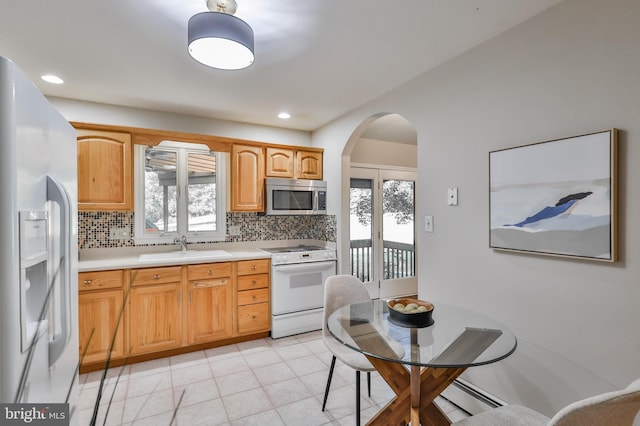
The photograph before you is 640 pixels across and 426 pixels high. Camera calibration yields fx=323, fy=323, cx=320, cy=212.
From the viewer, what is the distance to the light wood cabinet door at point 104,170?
114 inches

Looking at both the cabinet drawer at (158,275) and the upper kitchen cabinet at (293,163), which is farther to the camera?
the upper kitchen cabinet at (293,163)

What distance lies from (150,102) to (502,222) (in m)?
3.24

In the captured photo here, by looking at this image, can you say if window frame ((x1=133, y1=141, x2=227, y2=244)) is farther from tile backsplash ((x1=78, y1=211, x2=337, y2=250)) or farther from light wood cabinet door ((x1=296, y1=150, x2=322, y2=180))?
light wood cabinet door ((x1=296, y1=150, x2=322, y2=180))

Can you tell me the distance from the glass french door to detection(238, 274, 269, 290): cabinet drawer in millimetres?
1448

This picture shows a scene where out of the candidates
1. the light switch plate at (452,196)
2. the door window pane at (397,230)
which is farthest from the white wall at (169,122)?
the light switch plate at (452,196)

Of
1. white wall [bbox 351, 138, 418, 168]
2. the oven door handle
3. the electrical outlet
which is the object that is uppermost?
white wall [bbox 351, 138, 418, 168]

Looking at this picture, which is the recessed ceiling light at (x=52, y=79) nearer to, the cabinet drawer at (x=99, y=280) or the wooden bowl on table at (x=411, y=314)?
the cabinet drawer at (x=99, y=280)

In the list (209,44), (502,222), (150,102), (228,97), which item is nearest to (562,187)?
(502,222)

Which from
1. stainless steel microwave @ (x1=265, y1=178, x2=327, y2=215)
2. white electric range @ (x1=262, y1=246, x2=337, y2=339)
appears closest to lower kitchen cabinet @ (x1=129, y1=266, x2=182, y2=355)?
white electric range @ (x1=262, y1=246, x2=337, y2=339)

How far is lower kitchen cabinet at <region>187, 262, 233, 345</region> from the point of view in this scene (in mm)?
3078

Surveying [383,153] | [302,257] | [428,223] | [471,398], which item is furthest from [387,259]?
[471,398]

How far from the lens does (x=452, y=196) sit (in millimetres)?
2305

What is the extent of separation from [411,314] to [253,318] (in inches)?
83.9

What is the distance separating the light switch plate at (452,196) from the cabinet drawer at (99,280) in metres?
2.76
